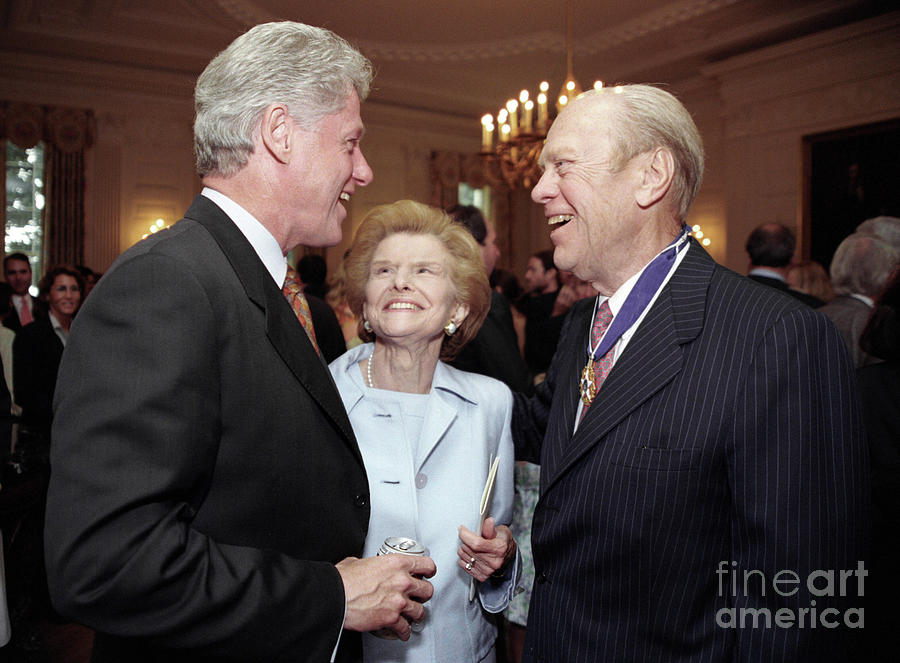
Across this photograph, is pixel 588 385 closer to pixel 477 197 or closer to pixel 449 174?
pixel 449 174

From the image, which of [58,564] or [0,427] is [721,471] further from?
[0,427]

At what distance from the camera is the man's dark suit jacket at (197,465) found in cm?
100

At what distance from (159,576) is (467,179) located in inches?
452

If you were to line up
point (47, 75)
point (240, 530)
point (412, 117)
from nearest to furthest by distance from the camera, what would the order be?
1. point (240, 530)
2. point (47, 75)
3. point (412, 117)

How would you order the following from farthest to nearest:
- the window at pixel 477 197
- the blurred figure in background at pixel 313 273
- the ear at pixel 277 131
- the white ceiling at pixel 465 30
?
the window at pixel 477 197
the white ceiling at pixel 465 30
the blurred figure in background at pixel 313 273
the ear at pixel 277 131

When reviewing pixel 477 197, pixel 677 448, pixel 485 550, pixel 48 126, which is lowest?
pixel 485 550

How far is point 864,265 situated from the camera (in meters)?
3.07

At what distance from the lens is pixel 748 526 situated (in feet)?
4.17

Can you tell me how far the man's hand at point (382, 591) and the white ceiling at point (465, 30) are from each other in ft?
19.0

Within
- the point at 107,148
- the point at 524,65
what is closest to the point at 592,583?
the point at 524,65

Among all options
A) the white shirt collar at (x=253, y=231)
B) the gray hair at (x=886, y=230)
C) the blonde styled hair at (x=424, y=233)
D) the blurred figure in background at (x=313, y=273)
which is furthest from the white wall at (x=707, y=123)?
the white shirt collar at (x=253, y=231)

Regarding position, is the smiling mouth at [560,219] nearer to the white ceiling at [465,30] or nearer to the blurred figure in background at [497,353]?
the blurred figure in background at [497,353]

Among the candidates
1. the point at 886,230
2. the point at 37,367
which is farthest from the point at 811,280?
the point at 37,367

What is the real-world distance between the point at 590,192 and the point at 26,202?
33.1 feet
